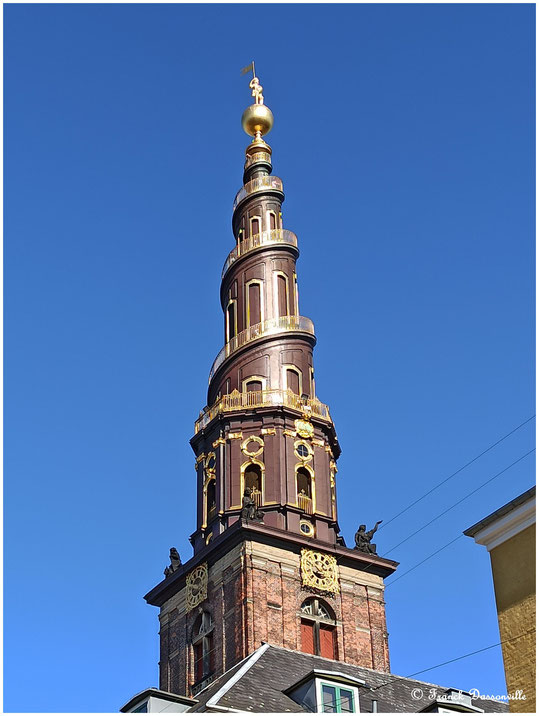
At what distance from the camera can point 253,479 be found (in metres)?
56.1

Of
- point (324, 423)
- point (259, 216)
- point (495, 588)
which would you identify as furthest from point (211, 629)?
point (495, 588)

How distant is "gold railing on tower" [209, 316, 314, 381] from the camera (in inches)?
2360

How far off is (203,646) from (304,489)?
8.06 m

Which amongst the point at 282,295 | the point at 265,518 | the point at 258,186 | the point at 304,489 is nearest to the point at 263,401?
the point at 304,489

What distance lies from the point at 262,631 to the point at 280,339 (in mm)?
14533

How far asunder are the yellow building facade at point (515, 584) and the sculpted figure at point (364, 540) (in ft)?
101

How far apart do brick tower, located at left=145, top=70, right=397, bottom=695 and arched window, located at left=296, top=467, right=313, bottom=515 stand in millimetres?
54

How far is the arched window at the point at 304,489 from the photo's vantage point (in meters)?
55.5

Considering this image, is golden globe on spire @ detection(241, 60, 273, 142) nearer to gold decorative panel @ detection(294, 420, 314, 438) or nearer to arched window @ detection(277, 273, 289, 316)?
arched window @ detection(277, 273, 289, 316)

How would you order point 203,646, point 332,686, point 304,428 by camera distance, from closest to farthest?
1. point 332,686
2. point 203,646
3. point 304,428

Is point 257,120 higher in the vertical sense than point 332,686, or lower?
higher

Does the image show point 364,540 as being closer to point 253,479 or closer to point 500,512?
point 253,479

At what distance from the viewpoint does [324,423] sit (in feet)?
191

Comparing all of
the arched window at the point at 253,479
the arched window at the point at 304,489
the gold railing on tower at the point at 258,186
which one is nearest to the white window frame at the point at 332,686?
the arched window at the point at 304,489
